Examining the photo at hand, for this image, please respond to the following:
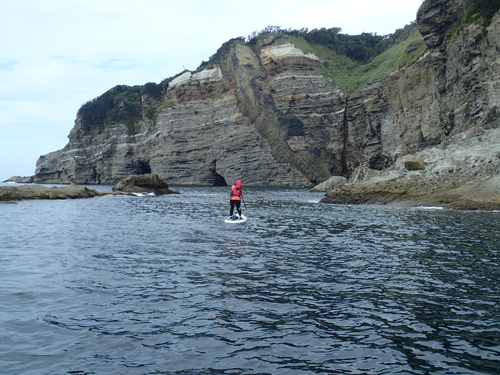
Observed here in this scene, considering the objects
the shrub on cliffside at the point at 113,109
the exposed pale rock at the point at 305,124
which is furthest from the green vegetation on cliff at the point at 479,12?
the shrub on cliffside at the point at 113,109

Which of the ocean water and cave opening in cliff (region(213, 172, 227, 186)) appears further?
cave opening in cliff (region(213, 172, 227, 186))

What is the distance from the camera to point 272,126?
8556cm

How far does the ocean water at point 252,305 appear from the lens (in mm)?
5984

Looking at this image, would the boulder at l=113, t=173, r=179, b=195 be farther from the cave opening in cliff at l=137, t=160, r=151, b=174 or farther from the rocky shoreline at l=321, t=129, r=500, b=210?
the cave opening in cliff at l=137, t=160, r=151, b=174

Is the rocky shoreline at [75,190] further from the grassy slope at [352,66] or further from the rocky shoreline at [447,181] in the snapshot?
the grassy slope at [352,66]

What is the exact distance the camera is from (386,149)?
186ft

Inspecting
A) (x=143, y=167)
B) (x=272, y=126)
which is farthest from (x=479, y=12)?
(x=143, y=167)

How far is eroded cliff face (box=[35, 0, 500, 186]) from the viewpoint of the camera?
49.0m

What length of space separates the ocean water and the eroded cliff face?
115 feet

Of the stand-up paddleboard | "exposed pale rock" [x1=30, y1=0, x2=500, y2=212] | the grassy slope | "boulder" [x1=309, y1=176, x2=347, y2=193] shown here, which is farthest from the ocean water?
the grassy slope

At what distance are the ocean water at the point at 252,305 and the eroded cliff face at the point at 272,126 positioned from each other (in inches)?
1380

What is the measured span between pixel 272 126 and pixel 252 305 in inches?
3102

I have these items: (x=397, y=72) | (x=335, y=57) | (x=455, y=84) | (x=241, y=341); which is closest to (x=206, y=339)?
(x=241, y=341)

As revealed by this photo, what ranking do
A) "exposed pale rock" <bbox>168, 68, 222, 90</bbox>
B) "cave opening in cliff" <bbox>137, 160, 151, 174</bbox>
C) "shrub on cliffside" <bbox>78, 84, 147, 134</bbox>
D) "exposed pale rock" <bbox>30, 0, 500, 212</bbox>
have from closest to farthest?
"exposed pale rock" <bbox>30, 0, 500, 212</bbox> → "exposed pale rock" <bbox>168, 68, 222, 90</bbox> → "cave opening in cliff" <bbox>137, 160, 151, 174</bbox> → "shrub on cliffside" <bbox>78, 84, 147, 134</bbox>
